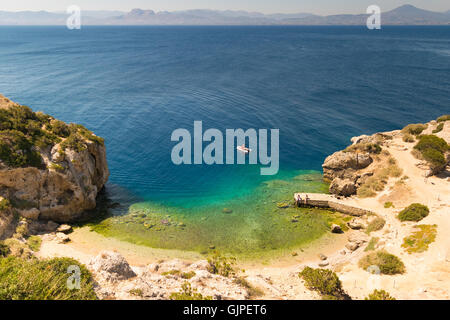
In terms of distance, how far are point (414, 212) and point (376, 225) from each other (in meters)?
4.48

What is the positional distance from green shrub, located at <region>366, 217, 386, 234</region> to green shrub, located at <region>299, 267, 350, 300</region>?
14.2 metres

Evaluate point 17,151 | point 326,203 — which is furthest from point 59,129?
point 326,203

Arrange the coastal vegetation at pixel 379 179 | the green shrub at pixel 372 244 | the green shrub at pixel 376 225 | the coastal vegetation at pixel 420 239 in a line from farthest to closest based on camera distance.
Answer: the coastal vegetation at pixel 379 179, the green shrub at pixel 376 225, the green shrub at pixel 372 244, the coastal vegetation at pixel 420 239

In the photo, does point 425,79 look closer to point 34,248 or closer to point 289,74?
point 289,74

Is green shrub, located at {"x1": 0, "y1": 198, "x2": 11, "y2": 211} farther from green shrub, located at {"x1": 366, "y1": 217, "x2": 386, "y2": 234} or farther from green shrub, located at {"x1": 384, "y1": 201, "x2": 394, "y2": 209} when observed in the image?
green shrub, located at {"x1": 384, "y1": 201, "x2": 394, "y2": 209}

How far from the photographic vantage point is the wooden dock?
4022cm

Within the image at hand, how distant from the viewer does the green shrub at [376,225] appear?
114ft

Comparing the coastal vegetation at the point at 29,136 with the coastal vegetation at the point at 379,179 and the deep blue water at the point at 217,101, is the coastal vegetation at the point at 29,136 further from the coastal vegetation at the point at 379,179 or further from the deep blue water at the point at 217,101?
the coastal vegetation at the point at 379,179

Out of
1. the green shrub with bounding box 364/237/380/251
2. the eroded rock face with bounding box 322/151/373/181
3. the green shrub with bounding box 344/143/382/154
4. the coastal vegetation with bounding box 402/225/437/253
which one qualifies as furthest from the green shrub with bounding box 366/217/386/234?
the green shrub with bounding box 344/143/382/154

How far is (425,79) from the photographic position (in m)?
106

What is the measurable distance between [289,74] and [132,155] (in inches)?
3347

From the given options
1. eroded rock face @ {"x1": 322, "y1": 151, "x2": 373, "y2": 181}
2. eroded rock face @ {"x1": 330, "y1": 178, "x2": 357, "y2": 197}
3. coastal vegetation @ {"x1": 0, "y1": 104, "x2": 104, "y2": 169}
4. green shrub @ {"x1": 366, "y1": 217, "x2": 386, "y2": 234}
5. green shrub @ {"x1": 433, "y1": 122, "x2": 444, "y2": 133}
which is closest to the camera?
coastal vegetation @ {"x1": 0, "y1": 104, "x2": 104, "y2": 169}

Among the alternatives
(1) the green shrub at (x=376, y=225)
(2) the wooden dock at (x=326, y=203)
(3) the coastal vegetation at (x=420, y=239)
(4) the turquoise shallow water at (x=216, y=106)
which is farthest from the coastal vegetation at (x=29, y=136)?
(3) the coastal vegetation at (x=420, y=239)

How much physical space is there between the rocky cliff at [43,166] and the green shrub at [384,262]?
34604 millimetres
